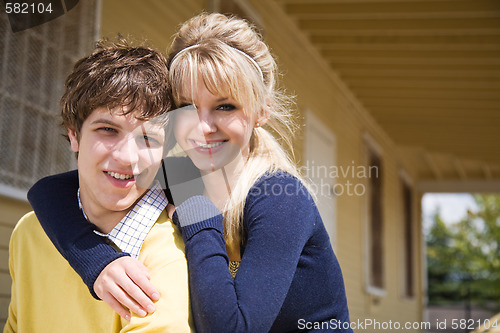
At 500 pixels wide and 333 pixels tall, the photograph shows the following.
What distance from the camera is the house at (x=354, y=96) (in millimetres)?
3184

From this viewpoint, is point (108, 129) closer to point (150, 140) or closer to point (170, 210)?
point (150, 140)

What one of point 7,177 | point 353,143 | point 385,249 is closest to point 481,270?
point 385,249

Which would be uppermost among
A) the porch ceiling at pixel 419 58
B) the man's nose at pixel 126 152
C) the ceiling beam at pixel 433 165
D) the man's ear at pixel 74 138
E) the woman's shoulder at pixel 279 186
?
the porch ceiling at pixel 419 58

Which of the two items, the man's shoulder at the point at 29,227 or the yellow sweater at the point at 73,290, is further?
the man's shoulder at the point at 29,227

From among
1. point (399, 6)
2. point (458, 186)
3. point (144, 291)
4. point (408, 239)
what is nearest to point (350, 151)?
point (399, 6)

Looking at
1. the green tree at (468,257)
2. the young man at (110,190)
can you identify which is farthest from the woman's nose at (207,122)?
the green tree at (468,257)

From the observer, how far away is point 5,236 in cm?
311

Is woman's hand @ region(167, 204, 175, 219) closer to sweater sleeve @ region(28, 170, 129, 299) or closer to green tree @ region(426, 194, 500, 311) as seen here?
sweater sleeve @ region(28, 170, 129, 299)

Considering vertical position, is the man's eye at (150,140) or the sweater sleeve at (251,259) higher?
the man's eye at (150,140)

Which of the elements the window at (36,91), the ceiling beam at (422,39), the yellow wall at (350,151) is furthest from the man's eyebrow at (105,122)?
the ceiling beam at (422,39)

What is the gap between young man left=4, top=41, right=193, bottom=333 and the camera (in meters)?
1.65

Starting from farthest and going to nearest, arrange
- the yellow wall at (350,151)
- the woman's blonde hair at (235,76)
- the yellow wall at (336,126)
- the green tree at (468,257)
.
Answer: the green tree at (468,257), the yellow wall at (350,151), the yellow wall at (336,126), the woman's blonde hair at (235,76)

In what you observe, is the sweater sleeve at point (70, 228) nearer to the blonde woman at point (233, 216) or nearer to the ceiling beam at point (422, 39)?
the blonde woman at point (233, 216)

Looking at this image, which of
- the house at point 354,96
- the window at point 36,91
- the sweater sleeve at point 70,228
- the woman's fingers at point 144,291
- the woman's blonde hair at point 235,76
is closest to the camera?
the woman's fingers at point 144,291
